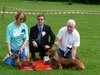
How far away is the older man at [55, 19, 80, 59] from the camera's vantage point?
10.6 metres

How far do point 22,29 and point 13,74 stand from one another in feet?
5.53

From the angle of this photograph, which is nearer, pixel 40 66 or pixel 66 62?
pixel 66 62

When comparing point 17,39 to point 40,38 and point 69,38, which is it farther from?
point 69,38

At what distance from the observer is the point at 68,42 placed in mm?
10812

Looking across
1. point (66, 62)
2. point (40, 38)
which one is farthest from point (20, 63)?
point (40, 38)

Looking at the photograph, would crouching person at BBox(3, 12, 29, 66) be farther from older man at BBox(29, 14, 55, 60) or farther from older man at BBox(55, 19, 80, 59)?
older man at BBox(55, 19, 80, 59)

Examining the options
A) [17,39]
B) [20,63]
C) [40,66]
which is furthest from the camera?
[17,39]

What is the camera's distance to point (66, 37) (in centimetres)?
1077

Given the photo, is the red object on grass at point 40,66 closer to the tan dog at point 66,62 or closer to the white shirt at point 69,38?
the tan dog at point 66,62

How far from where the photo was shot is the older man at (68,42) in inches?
418

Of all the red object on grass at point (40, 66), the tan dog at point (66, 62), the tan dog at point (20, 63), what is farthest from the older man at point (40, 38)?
the tan dog at point (66, 62)

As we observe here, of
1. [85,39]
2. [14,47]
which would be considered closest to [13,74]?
[14,47]

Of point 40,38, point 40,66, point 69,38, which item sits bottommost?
point 40,66

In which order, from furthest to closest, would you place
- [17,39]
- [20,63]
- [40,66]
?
[17,39]
[40,66]
[20,63]
